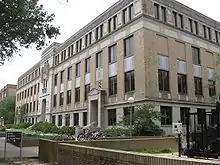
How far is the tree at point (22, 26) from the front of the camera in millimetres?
14398

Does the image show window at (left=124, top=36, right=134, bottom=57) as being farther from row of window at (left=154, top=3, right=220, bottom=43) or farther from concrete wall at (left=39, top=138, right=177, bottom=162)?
concrete wall at (left=39, top=138, right=177, bottom=162)

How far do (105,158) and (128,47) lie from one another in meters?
24.0

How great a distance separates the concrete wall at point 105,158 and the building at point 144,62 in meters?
17.2

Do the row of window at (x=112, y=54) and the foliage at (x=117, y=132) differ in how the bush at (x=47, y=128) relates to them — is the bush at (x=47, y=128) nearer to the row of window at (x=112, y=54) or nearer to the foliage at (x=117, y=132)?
the row of window at (x=112, y=54)

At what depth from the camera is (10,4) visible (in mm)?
14055

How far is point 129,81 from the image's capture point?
29.3 meters

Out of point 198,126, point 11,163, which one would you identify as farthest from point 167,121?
point 11,163

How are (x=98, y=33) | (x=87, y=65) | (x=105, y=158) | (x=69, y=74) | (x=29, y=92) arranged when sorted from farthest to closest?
(x=29, y=92)
(x=69, y=74)
(x=87, y=65)
(x=98, y=33)
(x=105, y=158)

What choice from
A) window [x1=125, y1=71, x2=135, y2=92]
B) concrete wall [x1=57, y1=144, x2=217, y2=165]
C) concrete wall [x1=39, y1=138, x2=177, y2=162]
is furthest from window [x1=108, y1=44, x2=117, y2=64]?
concrete wall [x1=57, y1=144, x2=217, y2=165]

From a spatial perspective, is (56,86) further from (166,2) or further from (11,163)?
A: (11,163)

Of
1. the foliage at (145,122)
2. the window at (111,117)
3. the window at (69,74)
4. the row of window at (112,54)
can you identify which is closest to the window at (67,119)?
the window at (69,74)

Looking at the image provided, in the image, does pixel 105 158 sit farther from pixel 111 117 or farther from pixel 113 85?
pixel 113 85

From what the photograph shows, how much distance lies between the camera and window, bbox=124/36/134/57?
2992 centimetres

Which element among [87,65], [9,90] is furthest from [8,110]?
[87,65]
